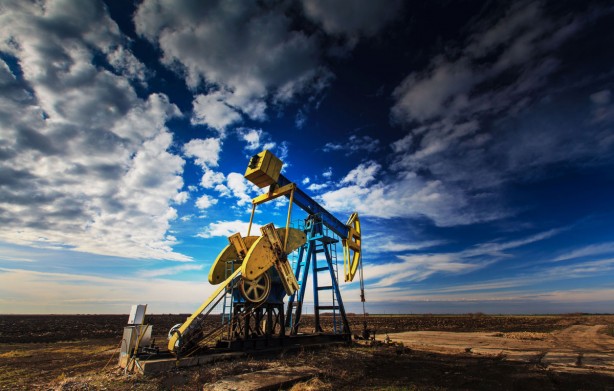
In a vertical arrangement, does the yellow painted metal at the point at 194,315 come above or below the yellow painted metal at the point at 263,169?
below

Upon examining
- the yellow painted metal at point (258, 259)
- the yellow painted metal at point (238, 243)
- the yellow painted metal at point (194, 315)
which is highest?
the yellow painted metal at point (238, 243)

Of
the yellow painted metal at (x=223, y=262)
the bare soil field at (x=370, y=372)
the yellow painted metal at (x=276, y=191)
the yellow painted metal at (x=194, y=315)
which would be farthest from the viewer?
the yellow painted metal at (x=276, y=191)

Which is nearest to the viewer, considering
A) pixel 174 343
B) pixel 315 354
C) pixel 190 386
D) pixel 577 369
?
pixel 190 386

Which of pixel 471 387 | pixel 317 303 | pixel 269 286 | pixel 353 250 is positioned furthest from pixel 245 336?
pixel 353 250

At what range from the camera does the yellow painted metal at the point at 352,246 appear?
16.2 meters

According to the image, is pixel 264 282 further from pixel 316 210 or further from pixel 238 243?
pixel 316 210

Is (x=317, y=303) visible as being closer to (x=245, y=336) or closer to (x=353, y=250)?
(x=353, y=250)

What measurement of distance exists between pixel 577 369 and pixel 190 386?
1176 cm

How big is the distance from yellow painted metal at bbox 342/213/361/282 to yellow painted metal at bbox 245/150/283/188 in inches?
268

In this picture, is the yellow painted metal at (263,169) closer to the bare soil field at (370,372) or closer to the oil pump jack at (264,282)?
the oil pump jack at (264,282)

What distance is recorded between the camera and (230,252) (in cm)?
1162

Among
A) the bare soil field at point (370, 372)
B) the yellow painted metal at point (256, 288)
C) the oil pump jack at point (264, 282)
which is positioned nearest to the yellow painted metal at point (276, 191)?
the oil pump jack at point (264, 282)

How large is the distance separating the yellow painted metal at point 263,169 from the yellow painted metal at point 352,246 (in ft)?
22.3

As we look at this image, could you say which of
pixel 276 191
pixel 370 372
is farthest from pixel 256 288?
pixel 370 372
